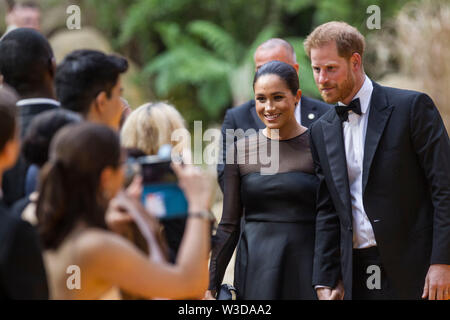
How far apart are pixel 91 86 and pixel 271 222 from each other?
4.24ft

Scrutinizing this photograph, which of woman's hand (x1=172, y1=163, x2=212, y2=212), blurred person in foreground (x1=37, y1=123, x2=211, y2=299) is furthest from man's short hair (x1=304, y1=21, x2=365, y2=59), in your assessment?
blurred person in foreground (x1=37, y1=123, x2=211, y2=299)

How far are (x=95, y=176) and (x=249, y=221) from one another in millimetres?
1512

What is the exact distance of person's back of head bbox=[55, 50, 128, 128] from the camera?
8.90 feet

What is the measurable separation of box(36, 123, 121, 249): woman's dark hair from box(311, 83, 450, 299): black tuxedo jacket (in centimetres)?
147

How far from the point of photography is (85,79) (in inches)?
107

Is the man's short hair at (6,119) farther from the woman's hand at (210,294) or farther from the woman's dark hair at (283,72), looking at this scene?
the woman's dark hair at (283,72)

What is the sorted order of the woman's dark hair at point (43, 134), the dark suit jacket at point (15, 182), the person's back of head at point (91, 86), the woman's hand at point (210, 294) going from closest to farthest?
the woman's dark hair at point (43, 134) → the person's back of head at point (91, 86) → the dark suit jacket at point (15, 182) → the woman's hand at point (210, 294)

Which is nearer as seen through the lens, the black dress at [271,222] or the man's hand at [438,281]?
the man's hand at [438,281]

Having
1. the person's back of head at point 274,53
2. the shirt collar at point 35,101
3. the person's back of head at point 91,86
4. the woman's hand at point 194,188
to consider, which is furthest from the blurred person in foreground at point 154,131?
the person's back of head at point 274,53

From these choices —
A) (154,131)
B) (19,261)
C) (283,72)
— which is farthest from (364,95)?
(19,261)

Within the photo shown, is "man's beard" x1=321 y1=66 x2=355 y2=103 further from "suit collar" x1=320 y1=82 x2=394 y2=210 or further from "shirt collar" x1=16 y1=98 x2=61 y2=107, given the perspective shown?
"shirt collar" x1=16 y1=98 x2=61 y2=107

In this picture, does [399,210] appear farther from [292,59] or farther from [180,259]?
[292,59]

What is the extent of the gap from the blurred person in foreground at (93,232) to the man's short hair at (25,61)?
1019 mm

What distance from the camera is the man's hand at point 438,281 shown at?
3.09 metres
